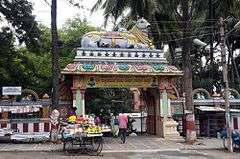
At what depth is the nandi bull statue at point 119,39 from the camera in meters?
22.7

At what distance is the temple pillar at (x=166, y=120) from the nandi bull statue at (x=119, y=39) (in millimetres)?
2888

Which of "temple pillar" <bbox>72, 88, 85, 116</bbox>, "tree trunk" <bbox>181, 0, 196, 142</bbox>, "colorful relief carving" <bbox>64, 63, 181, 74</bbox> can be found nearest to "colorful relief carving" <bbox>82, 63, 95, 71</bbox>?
"colorful relief carving" <bbox>64, 63, 181, 74</bbox>

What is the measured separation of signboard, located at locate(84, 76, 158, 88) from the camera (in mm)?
22280

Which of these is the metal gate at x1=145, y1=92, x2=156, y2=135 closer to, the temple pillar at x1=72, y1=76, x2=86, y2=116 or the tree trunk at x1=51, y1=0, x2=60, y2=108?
the temple pillar at x1=72, y1=76, x2=86, y2=116

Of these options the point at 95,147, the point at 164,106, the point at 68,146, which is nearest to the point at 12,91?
the point at 68,146

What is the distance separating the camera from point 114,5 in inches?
1033

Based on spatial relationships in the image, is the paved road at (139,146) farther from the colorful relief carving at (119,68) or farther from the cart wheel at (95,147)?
the colorful relief carving at (119,68)

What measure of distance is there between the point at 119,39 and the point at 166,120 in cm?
504

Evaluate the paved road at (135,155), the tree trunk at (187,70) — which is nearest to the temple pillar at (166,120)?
the tree trunk at (187,70)

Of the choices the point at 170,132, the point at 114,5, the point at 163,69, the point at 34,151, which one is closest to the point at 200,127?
the point at 170,132

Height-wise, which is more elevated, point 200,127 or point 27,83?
point 27,83

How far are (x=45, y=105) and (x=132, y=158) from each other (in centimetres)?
786

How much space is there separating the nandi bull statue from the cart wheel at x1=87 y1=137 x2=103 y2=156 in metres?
6.19

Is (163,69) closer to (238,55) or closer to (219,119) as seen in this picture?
(219,119)
